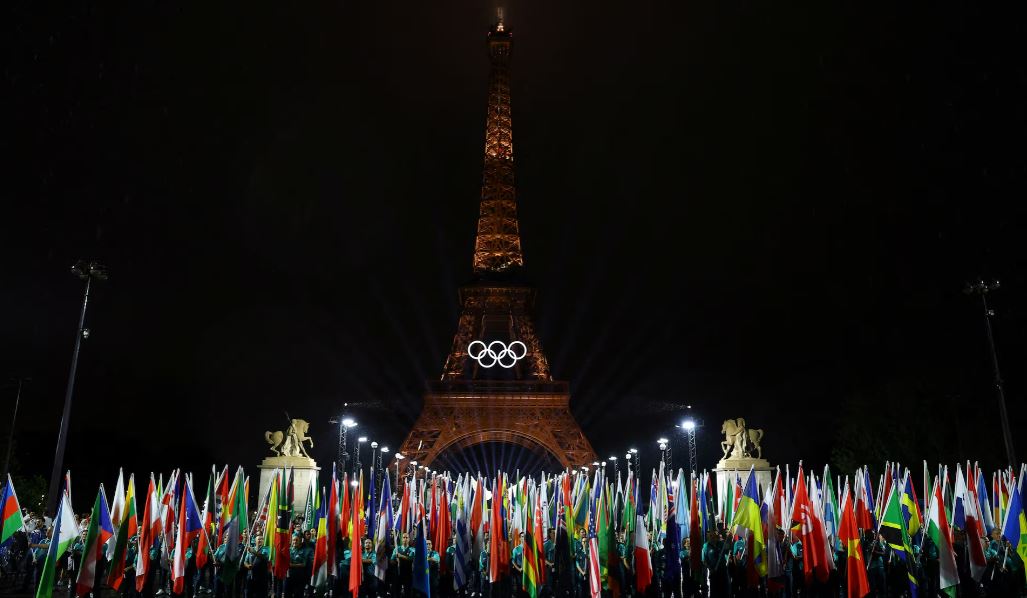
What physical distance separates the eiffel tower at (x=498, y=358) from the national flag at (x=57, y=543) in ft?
135

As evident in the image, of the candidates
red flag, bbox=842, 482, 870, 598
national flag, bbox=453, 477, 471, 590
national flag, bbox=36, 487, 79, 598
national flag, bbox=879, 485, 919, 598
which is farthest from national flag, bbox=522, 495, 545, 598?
national flag, bbox=36, 487, 79, 598

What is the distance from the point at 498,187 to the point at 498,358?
1608cm

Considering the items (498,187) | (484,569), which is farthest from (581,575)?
(498,187)

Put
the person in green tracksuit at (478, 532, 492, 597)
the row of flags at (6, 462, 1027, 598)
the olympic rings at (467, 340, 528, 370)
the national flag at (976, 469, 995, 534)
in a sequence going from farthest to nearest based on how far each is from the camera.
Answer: the olympic rings at (467, 340, 528, 370), the person in green tracksuit at (478, 532, 492, 597), the national flag at (976, 469, 995, 534), the row of flags at (6, 462, 1027, 598)

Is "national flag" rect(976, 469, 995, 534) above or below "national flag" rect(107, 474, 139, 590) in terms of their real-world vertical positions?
above

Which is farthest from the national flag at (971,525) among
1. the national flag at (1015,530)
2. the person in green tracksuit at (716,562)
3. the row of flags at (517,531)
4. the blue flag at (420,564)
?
the blue flag at (420,564)

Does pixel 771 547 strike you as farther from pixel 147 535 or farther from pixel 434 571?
pixel 147 535

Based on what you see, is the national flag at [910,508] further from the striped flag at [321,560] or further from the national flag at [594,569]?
the striped flag at [321,560]

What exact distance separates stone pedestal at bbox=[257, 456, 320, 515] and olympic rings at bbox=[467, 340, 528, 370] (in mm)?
37431

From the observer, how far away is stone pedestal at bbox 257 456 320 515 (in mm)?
23513

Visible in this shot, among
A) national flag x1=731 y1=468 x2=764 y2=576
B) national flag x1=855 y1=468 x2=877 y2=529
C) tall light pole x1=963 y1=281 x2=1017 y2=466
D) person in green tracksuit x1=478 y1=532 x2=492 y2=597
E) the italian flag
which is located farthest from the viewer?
tall light pole x1=963 y1=281 x2=1017 y2=466

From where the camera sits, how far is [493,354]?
209 ft

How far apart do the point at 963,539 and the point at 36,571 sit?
1862cm

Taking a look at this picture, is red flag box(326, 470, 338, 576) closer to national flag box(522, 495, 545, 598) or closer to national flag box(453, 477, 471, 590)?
national flag box(453, 477, 471, 590)
